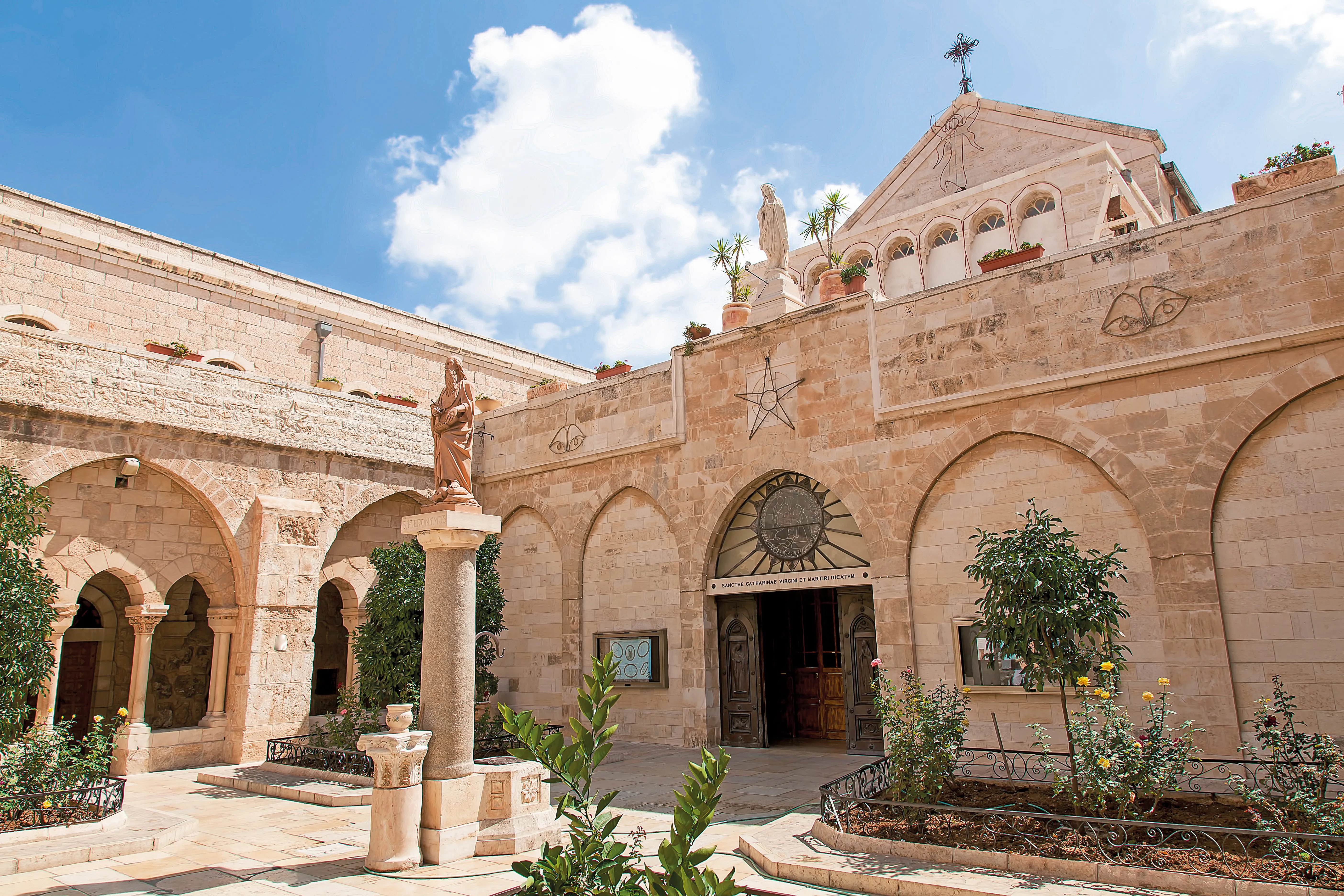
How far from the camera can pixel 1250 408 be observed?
29.7ft

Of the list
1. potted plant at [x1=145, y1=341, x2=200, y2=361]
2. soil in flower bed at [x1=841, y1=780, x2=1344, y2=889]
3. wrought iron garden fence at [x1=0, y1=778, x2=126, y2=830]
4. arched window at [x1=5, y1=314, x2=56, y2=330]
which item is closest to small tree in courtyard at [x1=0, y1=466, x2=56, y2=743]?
wrought iron garden fence at [x1=0, y1=778, x2=126, y2=830]

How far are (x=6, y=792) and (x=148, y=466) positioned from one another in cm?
575

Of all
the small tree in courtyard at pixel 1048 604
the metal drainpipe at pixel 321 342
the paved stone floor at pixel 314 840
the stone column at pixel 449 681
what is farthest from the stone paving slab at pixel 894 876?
the metal drainpipe at pixel 321 342

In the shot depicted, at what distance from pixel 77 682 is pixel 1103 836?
635 inches

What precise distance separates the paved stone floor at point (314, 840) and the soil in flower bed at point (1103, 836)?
130 cm

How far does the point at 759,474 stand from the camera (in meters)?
12.7

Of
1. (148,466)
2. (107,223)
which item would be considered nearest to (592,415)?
(148,466)

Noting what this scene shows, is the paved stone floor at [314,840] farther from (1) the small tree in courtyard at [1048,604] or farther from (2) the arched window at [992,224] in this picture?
(2) the arched window at [992,224]

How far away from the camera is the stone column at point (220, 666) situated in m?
12.7

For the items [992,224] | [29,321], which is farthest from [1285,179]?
[29,321]

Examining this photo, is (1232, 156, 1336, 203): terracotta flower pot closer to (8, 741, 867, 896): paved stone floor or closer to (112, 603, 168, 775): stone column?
(8, 741, 867, 896): paved stone floor

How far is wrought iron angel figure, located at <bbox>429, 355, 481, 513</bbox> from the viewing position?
25.6 feet

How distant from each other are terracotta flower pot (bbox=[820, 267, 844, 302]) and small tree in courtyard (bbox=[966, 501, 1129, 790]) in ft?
18.7

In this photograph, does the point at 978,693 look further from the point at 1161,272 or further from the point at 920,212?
the point at 920,212
